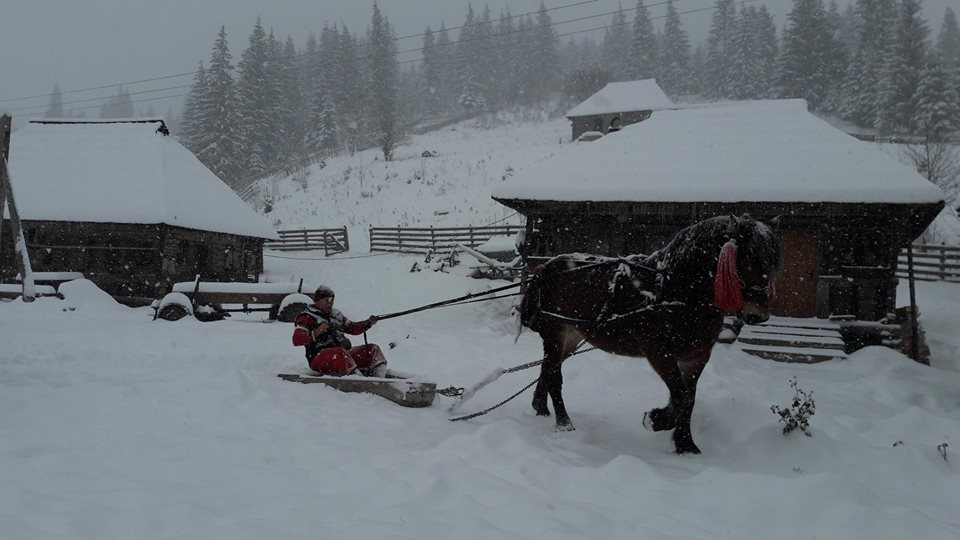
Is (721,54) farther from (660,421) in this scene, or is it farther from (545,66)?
(660,421)

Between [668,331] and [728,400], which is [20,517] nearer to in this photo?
[668,331]

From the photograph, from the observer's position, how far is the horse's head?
157 inches

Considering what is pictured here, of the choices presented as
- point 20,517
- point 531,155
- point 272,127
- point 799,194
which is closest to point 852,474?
point 20,517

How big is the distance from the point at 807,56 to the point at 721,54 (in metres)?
16.5

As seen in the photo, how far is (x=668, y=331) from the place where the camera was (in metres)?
4.38

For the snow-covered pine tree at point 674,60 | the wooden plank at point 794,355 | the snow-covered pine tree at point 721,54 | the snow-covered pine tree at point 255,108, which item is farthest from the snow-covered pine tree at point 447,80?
the wooden plank at point 794,355

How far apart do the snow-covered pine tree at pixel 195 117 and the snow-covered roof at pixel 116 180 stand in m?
23.9

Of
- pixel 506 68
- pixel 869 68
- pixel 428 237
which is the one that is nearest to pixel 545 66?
pixel 506 68

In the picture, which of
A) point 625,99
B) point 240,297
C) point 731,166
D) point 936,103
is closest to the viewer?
point 731,166

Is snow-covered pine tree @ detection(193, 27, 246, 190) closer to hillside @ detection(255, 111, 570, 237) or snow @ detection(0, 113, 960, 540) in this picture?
hillside @ detection(255, 111, 570, 237)

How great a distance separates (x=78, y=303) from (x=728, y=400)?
1375cm

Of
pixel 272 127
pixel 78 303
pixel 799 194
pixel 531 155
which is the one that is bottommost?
pixel 78 303

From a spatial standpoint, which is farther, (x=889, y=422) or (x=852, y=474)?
(x=889, y=422)

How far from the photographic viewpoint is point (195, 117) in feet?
142
